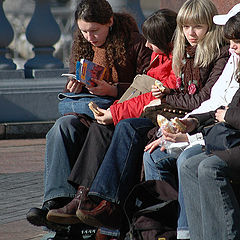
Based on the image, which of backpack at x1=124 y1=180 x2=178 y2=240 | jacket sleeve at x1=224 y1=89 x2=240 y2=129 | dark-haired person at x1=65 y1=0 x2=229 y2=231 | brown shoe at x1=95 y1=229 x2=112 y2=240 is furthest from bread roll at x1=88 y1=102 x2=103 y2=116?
jacket sleeve at x1=224 y1=89 x2=240 y2=129

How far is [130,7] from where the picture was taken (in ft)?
31.3

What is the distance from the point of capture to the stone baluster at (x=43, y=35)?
30.8 feet

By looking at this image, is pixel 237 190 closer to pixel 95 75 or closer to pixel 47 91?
pixel 95 75

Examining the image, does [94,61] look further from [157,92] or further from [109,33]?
[157,92]

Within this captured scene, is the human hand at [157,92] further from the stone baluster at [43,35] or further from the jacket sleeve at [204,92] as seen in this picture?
the stone baluster at [43,35]

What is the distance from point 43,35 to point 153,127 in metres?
4.96

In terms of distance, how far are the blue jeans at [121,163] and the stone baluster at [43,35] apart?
4.97 metres

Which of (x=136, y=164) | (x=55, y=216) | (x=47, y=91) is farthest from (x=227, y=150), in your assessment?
(x=47, y=91)

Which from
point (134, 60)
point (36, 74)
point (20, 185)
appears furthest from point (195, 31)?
point (36, 74)

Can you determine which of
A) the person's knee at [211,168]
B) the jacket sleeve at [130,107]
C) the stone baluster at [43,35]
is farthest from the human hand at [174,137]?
the stone baluster at [43,35]

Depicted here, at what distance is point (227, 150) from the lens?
3.97 m

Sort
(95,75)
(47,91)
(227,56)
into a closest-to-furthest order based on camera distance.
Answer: (227,56)
(95,75)
(47,91)

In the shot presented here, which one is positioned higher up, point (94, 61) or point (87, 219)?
point (94, 61)

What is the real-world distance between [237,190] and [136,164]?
676 mm
